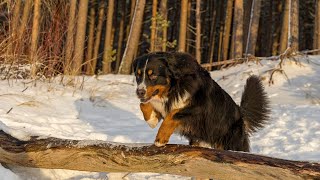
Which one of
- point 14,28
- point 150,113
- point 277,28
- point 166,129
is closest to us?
point 166,129

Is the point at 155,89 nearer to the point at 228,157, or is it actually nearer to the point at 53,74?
the point at 228,157

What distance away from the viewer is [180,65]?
4.01m

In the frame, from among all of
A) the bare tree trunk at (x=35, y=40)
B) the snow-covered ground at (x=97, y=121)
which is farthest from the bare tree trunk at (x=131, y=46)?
the bare tree trunk at (x=35, y=40)

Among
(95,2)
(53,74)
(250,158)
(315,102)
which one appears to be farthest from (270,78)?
(95,2)

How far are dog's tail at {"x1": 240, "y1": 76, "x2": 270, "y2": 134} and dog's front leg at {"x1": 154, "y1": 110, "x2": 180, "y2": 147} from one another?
1254mm

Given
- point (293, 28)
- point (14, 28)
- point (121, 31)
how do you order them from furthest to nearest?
1. point (121, 31)
2. point (293, 28)
3. point (14, 28)

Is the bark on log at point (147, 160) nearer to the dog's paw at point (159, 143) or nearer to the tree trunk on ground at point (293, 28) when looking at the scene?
the dog's paw at point (159, 143)

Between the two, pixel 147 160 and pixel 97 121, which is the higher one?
pixel 147 160

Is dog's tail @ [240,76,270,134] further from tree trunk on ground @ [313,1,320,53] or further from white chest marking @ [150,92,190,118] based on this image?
tree trunk on ground @ [313,1,320,53]

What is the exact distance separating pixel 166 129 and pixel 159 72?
21.7 inches

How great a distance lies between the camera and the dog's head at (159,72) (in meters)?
3.87

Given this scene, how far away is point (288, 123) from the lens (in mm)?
7574

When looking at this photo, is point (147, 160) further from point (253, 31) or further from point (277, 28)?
point (277, 28)

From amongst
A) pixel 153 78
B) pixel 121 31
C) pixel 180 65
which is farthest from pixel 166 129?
pixel 121 31
